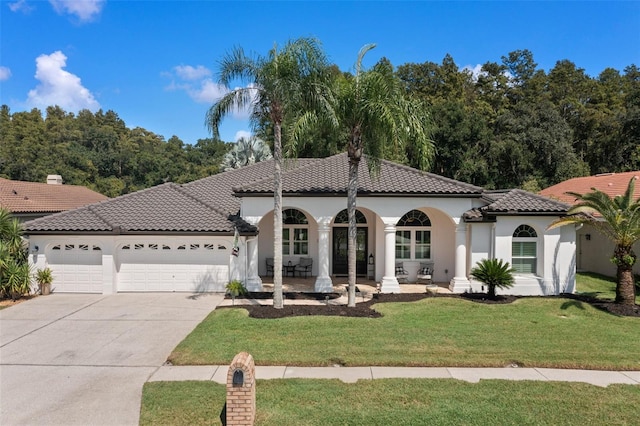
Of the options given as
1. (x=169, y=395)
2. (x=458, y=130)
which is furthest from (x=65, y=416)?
(x=458, y=130)

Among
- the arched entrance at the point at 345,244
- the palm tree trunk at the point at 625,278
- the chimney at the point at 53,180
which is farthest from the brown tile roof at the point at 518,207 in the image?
the chimney at the point at 53,180

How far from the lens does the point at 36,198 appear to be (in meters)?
26.0

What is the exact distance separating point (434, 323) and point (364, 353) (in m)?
3.21

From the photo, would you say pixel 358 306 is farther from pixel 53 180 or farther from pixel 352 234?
pixel 53 180

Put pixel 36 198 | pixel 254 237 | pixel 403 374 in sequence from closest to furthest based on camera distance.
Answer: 1. pixel 403 374
2. pixel 254 237
3. pixel 36 198

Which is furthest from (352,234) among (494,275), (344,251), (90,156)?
(90,156)

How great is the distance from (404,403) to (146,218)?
1229 cm

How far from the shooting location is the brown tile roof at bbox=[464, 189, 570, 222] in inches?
563

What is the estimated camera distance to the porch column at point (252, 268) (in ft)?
47.8

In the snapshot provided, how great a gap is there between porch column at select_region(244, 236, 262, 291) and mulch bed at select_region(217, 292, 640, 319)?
33 centimetres

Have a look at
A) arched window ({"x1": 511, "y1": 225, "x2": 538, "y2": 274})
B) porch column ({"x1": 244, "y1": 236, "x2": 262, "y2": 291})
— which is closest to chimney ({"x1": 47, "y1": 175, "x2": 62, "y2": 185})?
porch column ({"x1": 244, "y1": 236, "x2": 262, "y2": 291})

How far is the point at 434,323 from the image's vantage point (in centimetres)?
1080

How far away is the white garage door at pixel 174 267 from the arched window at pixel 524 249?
11096 millimetres

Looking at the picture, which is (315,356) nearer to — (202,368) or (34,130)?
(202,368)
